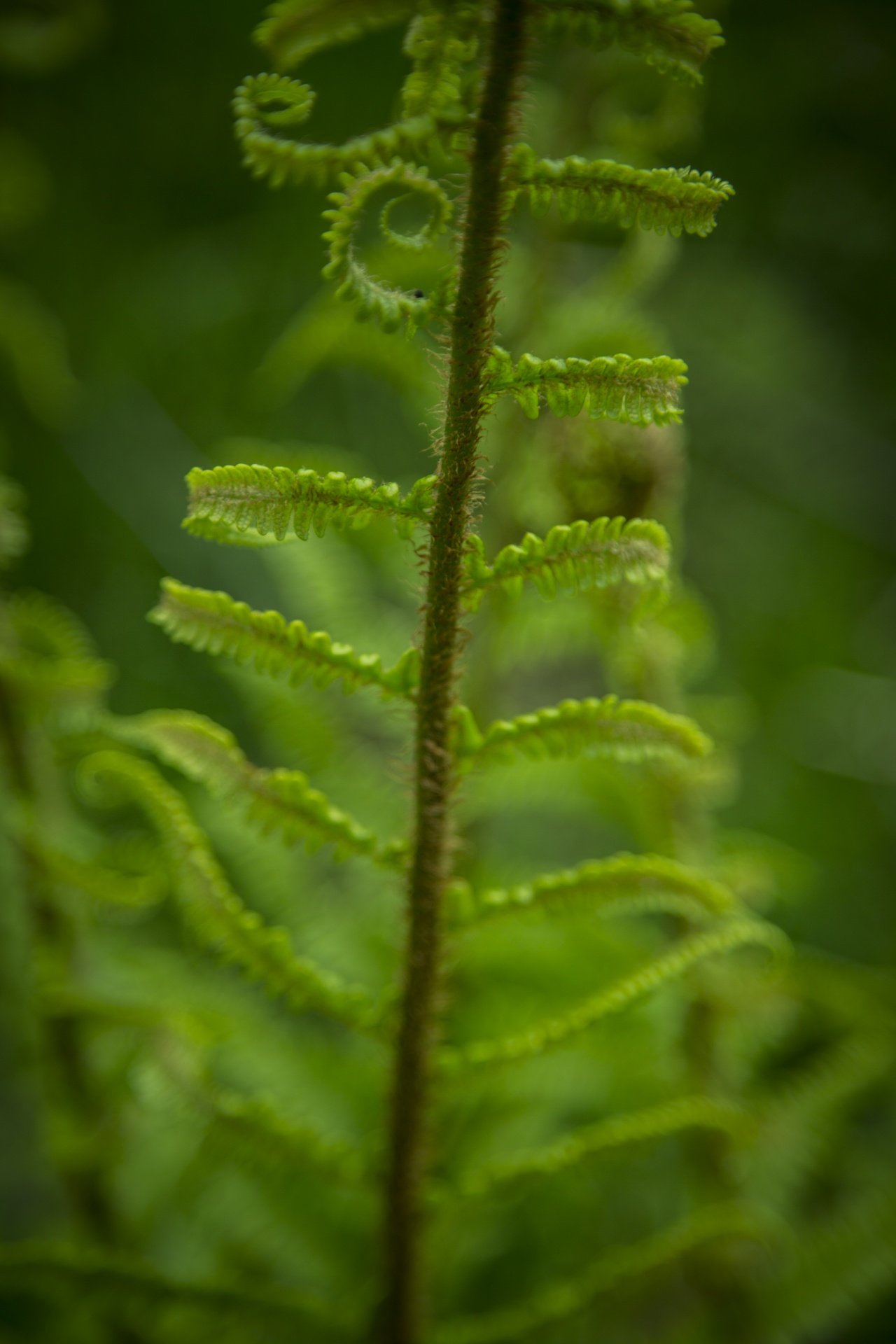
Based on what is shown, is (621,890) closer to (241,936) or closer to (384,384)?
(241,936)

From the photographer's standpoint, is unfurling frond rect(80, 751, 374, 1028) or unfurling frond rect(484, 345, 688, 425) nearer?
unfurling frond rect(484, 345, 688, 425)

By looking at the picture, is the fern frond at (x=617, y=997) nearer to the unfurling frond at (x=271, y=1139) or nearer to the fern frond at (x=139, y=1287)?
the unfurling frond at (x=271, y=1139)

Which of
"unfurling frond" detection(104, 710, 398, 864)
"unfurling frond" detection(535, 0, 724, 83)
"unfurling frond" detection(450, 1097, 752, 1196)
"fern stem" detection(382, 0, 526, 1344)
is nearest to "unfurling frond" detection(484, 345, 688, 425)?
"fern stem" detection(382, 0, 526, 1344)

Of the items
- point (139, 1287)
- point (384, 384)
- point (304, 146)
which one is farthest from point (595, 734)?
point (384, 384)

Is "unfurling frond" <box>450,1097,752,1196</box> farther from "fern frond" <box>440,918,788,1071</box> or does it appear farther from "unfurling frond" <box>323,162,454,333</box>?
"unfurling frond" <box>323,162,454,333</box>

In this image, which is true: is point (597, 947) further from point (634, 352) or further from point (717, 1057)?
point (634, 352)
